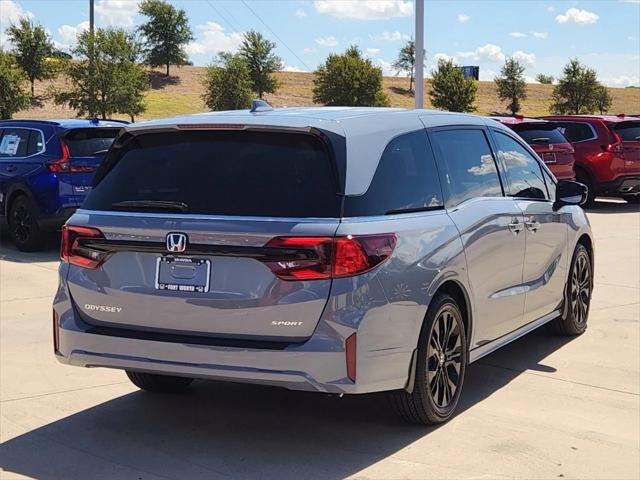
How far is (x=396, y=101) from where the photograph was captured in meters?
76.7

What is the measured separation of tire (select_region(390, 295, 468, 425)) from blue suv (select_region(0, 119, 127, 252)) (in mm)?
7457

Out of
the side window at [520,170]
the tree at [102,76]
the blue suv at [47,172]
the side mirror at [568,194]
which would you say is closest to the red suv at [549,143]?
the blue suv at [47,172]

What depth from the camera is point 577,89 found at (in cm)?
6262

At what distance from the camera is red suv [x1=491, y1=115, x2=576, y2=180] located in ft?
53.1

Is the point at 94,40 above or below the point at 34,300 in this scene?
above

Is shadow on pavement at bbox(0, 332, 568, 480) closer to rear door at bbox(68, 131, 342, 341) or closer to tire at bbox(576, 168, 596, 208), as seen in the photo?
rear door at bbox(68, 131, 342, 341)

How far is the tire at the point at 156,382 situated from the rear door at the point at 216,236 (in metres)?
0.94

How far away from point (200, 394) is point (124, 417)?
566 mm

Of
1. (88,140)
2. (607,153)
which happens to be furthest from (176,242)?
(607,153)

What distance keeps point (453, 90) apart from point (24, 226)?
52370mm

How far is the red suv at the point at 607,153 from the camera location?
17.1 meters

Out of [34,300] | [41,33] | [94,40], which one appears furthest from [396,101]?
[34,300]

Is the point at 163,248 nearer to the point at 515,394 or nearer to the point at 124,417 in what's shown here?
the point at 124,417

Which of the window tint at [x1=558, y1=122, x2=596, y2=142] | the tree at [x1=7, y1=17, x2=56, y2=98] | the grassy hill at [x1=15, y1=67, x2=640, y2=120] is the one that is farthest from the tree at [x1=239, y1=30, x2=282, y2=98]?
the window tint at [x1=558, y1=122, x2=596, y2=142]
